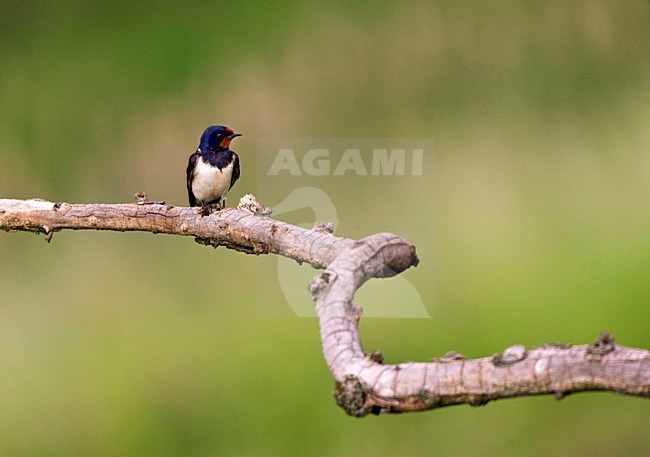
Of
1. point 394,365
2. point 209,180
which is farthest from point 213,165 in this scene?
point 394,365

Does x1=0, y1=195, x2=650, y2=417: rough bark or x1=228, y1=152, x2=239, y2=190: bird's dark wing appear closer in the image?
x1=0, y1=195, x2=650, y2=417: rough bark

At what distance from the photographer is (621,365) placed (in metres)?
1.48

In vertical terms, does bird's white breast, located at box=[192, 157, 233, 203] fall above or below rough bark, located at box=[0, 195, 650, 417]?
above

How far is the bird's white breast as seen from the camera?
3.20 metres

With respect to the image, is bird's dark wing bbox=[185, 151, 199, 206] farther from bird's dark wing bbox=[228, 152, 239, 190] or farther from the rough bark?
the rough bark

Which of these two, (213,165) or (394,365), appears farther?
(213,165)

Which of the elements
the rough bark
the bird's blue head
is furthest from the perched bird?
the rough bark

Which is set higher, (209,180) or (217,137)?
(217,137)

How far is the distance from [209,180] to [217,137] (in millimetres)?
163

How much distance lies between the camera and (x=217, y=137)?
321 centimetres

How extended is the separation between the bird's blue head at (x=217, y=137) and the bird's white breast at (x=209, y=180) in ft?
0.22

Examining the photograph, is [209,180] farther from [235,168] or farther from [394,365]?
[394,365]

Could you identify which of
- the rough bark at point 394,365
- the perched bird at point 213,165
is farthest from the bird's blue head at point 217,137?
the rough bark at point 394,365

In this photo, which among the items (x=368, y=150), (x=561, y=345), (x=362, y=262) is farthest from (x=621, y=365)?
(x=368, y=150)
